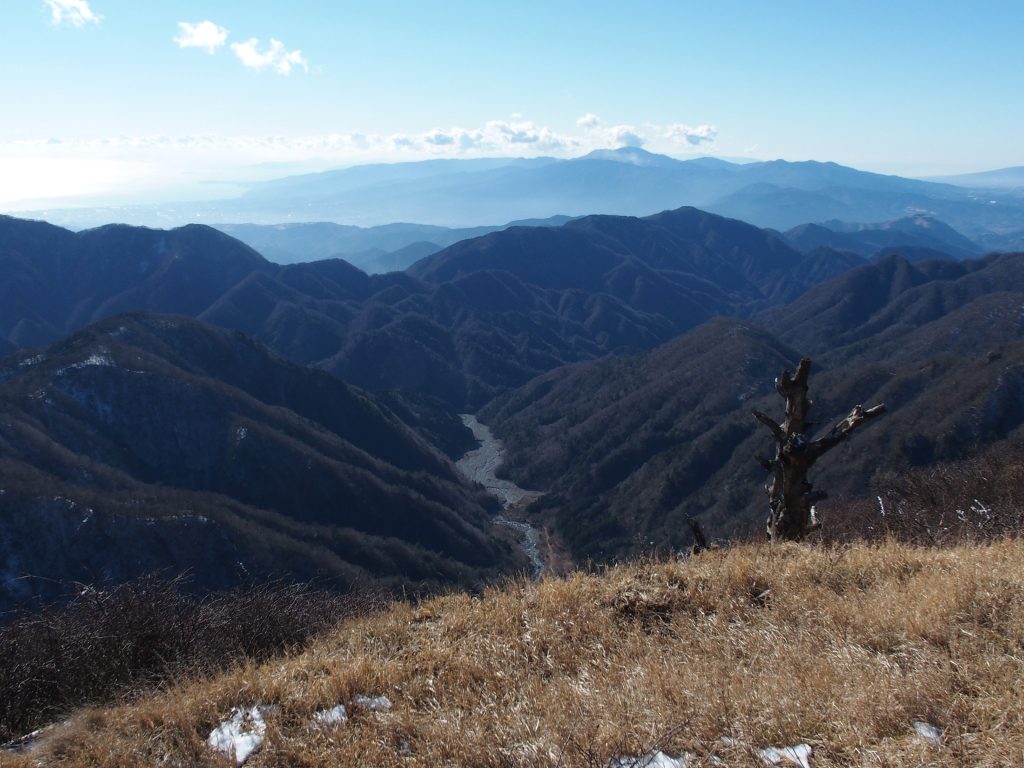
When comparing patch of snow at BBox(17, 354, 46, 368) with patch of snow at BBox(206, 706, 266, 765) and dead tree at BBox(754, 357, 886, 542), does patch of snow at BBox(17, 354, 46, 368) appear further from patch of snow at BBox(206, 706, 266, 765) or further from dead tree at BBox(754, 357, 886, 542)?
dead tree at BBox(754, 357, 886, 542)

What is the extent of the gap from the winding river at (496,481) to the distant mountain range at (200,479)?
4878 millimetres

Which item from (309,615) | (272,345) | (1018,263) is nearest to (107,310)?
(272,345)

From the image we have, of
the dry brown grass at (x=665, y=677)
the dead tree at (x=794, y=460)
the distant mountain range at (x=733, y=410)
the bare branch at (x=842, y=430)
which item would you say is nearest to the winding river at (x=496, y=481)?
the distant mountain range at (x=733, y=410)

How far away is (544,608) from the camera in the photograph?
6.13m

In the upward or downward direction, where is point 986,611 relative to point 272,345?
upward

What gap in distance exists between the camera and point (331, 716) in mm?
4730

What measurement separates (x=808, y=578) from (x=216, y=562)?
44.9 meters

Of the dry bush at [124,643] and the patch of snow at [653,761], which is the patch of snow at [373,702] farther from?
the patch of snow at [653,761]

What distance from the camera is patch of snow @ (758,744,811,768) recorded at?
12.3 ft

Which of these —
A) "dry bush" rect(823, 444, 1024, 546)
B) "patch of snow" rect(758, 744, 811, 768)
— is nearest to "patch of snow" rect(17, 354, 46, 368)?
"dry bush" rect(823, 444, 1024, 546)

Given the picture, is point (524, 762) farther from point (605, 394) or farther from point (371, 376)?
point (371, 376)

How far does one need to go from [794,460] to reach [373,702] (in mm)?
5821

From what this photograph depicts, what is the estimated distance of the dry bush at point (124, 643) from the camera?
18.7 feet

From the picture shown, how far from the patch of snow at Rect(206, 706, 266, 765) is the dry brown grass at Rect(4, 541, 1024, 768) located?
10 centimetres
